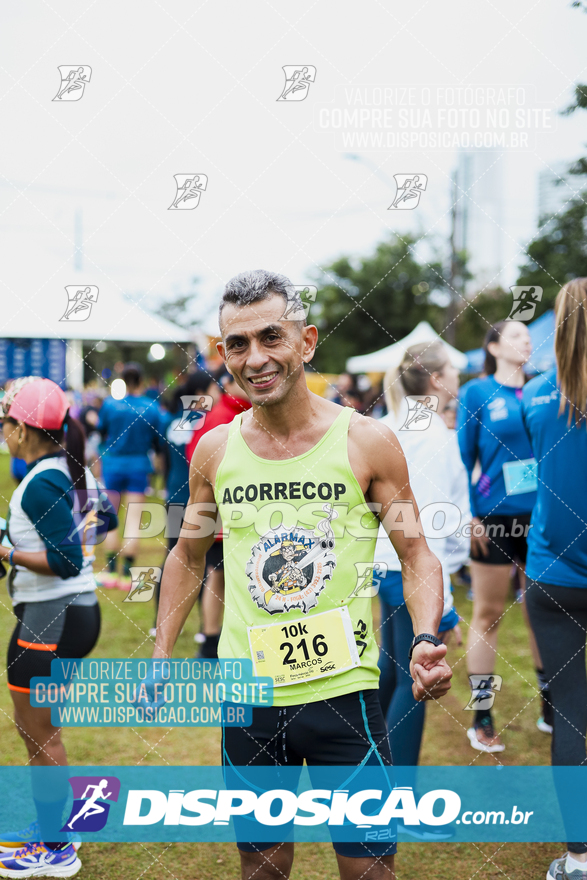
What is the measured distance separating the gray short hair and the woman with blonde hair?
1.15m

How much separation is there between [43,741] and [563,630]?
6.74ft

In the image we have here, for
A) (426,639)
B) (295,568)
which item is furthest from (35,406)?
(426,639)

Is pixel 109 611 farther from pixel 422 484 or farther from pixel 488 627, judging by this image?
pixel 422 484

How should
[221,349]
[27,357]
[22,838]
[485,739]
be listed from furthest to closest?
[27,357]
[485,739]
[22,838]
[221,349]

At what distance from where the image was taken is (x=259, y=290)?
6.41 ft

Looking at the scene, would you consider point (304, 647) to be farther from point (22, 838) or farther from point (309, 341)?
point (22, 838)

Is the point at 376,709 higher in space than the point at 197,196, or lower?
lower

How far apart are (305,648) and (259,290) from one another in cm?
101

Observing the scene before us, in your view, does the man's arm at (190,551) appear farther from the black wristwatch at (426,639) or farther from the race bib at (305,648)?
the black wristwatch at (426,639)

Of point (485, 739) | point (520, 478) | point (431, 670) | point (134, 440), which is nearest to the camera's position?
point (431, 670)

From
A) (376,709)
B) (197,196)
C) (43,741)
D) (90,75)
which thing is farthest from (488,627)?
(90,75)

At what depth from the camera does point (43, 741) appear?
2750 mm

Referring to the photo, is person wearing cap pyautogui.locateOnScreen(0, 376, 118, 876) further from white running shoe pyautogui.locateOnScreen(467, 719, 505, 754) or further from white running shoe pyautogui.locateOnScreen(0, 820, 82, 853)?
white running shoe pyautogui.locateOnScreen(467, 719, 505, 754)

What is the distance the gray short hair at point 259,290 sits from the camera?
1959 millimetres
